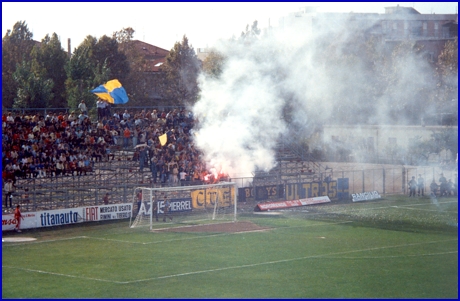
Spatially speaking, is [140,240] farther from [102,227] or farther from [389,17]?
[389,17]

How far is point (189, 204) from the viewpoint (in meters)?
35.0

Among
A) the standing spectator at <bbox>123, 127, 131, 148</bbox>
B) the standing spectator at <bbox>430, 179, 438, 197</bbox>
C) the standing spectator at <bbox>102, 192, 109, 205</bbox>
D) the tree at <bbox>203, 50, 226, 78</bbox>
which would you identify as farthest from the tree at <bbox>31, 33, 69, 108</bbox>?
the standing spectator at <bbox>430, 179, 438, 197</bbox>

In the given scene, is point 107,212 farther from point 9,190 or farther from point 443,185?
point 443,185

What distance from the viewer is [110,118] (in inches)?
1703

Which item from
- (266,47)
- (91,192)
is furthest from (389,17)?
(91,192)

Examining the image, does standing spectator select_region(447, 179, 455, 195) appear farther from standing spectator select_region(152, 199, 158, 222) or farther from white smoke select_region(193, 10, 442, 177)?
standing spectator select_region(152, 199, 158, 222)

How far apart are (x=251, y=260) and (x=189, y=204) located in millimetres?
11917

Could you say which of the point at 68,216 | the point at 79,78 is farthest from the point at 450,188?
the point at 79,78

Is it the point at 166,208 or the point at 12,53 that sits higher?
the point at 12,53

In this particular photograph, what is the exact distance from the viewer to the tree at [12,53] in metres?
53.0

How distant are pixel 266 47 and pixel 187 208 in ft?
34.9

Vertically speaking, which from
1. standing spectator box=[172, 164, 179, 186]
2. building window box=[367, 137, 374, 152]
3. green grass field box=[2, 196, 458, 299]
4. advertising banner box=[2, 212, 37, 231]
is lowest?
green grass field box=[2, 196, 458, 299]

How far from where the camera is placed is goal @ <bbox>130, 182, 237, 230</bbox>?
32469 mm

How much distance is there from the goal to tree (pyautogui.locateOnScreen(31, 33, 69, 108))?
75.8ft
